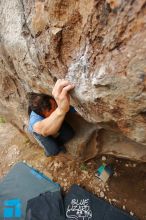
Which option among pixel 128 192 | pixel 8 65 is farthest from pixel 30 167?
pixel 8 65

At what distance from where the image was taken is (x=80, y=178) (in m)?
4.86

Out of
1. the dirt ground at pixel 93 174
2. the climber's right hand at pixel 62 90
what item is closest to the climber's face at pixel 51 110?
the climber's right hand at pixel 62 90

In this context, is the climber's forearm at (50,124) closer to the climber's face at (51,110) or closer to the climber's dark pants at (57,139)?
the climber's face at (51,110)

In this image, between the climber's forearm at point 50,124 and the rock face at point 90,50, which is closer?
the rock face at point 90,50

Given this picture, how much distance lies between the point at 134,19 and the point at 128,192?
10.2ft

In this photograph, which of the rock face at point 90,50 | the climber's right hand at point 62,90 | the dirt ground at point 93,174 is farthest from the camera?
the dirt ground at point 93,174

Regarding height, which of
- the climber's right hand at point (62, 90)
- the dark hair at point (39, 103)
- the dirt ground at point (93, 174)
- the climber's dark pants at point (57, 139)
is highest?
the climber's right hand at point (62, 90)

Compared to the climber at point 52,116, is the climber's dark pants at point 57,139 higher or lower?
lower

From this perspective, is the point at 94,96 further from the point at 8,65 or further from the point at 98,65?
the point at 8,65

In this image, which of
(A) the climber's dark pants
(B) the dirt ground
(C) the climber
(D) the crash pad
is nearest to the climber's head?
(C) the climber

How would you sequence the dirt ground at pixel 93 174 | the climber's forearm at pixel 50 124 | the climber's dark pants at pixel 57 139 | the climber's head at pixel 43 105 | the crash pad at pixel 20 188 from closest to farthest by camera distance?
the climber's forearm at pixel 50 124, the climber's head at pixel 43 105, the climber's dark pants at pixel 57 139, the dirt ground at pixel 93 174, the crash pad at pixel 20 188

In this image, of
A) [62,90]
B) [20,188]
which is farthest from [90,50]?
[20,188]

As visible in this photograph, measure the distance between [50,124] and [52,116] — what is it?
158mm

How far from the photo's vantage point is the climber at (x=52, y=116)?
107 inches
